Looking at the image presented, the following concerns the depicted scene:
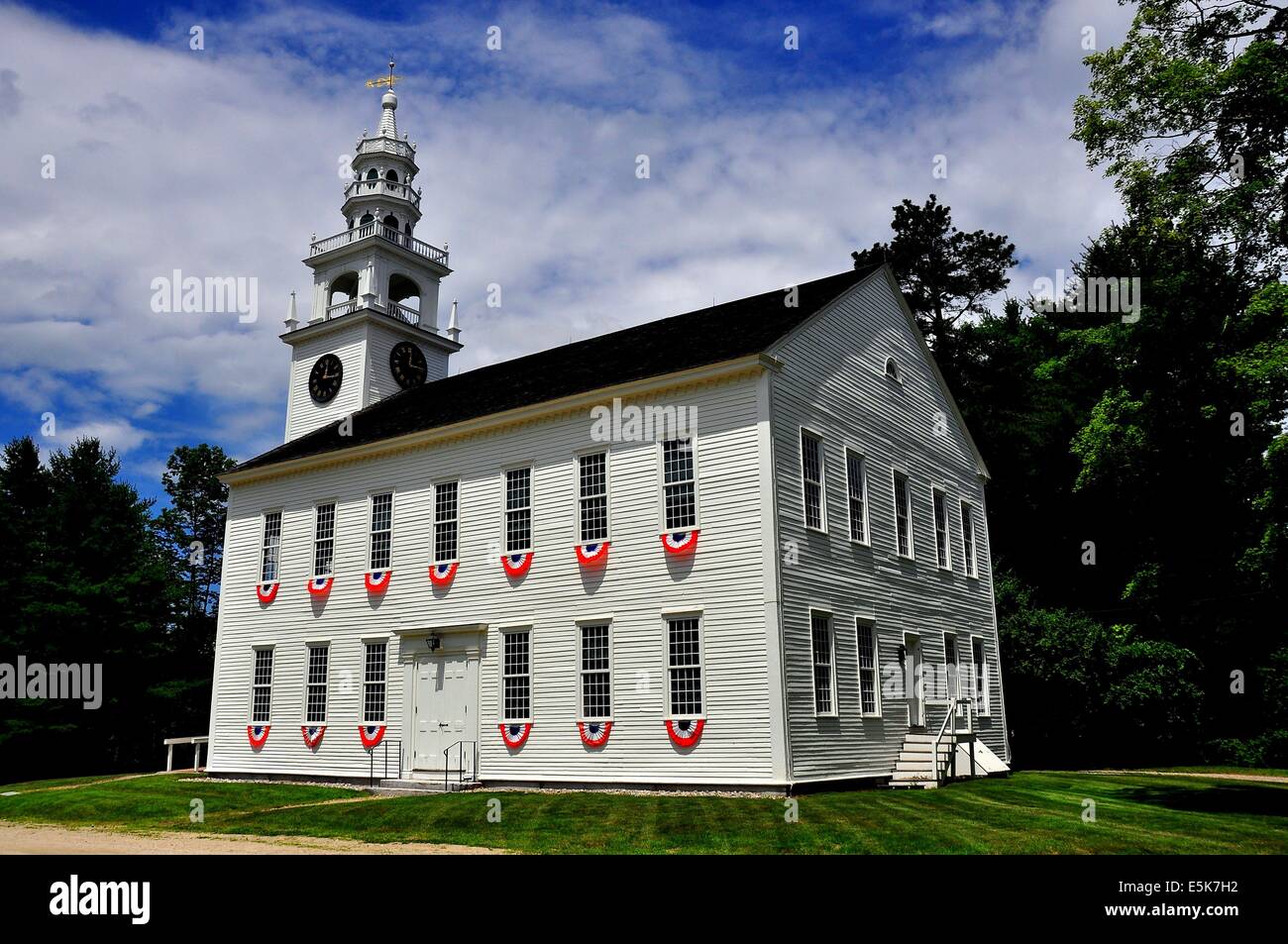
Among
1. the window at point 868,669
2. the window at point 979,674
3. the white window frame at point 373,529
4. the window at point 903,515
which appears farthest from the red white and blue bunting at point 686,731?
the window at point 979,674

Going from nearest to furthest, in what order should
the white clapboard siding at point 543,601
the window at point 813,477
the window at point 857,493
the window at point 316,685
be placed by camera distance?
1. the white clapboard siding at point 543,601
2. the window at point 813,477
3. the window at point 857,493
4. the window at point 316,685

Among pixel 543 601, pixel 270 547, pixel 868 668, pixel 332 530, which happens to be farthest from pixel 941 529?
pixel 270 547

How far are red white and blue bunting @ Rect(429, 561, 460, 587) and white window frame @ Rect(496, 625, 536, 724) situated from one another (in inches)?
86.9

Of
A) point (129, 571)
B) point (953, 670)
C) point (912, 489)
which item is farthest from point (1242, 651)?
point (129, 571)

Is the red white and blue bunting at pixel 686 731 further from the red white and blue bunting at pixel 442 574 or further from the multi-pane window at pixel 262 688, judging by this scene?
the multi-pane window at pixel 262 688

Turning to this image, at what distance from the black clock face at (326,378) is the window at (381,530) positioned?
872cm

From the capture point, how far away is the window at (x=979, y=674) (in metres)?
27.9

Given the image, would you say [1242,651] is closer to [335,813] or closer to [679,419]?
[679,419]

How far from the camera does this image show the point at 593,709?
21.3 m

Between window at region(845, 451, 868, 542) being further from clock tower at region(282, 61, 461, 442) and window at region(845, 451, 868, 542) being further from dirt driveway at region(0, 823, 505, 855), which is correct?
clock tower at region(282, 61, 461, 442)

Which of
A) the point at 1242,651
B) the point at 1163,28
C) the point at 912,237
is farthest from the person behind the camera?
the point at 912,237

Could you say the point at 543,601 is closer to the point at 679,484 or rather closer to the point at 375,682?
the point at 679,484

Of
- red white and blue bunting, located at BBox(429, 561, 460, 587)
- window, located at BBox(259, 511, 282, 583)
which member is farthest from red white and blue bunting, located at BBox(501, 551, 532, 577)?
window, located at BBox(259, 511, 282, 583)

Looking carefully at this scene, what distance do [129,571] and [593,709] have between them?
32.0 m
